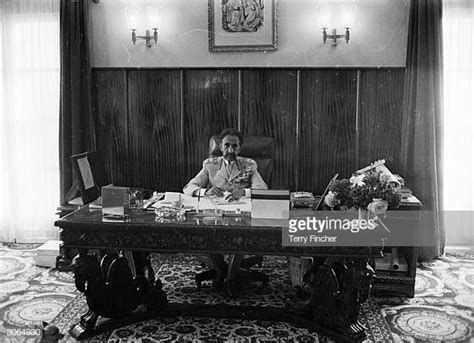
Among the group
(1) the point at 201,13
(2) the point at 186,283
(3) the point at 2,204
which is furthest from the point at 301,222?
(3) the point at 2,204

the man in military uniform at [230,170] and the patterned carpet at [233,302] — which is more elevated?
Result: the man in military uniform at [230,170]

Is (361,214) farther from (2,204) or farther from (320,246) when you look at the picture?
(2,204)

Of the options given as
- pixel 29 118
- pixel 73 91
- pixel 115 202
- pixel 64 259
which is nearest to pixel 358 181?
pixel 115 202

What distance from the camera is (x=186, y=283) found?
14.2 feet

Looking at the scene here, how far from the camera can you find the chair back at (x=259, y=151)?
14.8 feet

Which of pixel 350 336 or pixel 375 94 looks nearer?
pixel 350 336

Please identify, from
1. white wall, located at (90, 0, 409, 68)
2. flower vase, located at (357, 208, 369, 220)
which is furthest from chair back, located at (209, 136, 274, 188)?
flower vase, located at (357, 208, 369, 220)

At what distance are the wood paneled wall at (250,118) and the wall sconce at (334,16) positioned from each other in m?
0.28

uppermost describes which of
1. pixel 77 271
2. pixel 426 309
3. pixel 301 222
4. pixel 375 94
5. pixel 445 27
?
pixel 445 27

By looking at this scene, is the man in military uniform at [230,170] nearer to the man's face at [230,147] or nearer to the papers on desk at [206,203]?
the man's face at [230,147]

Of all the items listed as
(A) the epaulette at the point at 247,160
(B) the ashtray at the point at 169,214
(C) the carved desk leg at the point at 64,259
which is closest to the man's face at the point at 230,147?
(A) the epaulette at the point at 247,160

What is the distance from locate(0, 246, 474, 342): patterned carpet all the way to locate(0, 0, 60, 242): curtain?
21.0 inches

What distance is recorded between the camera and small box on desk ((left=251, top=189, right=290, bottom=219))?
3.16 meters

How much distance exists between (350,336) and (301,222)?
712 mm
